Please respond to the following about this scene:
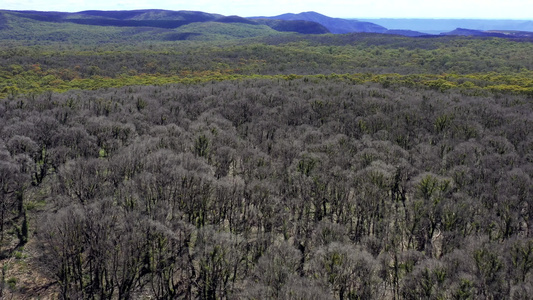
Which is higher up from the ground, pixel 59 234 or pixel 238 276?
pixel 59 234

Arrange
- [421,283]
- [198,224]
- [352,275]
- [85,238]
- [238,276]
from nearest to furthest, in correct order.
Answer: [421,283] → [352,275] → [85,238] → [238,276] → [198,224]

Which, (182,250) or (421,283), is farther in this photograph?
(182,250)

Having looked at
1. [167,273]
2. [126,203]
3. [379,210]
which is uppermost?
[126,203]

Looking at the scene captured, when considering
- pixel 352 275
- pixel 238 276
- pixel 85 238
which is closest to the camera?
pixel 352 275

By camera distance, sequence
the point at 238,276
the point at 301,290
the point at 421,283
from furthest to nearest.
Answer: the point at 238,276 < the point at 421,283 < the point at 301,290

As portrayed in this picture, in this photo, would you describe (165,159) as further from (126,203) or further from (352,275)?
(352,275)

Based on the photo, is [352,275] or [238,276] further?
[238,276]

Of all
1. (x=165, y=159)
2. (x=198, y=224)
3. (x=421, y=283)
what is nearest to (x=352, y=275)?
(x=421, y=283)

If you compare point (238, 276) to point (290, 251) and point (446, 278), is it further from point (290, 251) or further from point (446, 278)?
point (446, 278)

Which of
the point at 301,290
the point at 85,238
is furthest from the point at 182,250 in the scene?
the point at 301,290
